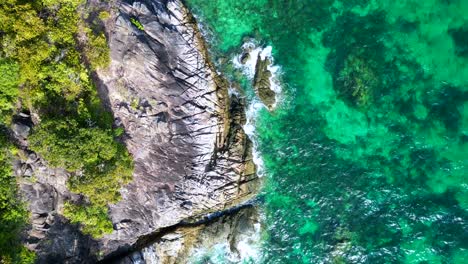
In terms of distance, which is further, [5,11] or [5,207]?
[5,207]

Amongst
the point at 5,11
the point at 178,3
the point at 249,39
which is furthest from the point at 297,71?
the point at 5,11

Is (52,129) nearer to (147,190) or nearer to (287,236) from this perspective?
(147,190)

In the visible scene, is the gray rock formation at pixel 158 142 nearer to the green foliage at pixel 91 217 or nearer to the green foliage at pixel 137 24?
the green foliage at pixel 137 24

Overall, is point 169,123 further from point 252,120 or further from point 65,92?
point 65,92

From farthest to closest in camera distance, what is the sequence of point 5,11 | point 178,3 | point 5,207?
point 178,3, point 5,207, point 5,11

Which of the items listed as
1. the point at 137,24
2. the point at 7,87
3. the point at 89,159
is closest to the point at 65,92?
the point at 7,87

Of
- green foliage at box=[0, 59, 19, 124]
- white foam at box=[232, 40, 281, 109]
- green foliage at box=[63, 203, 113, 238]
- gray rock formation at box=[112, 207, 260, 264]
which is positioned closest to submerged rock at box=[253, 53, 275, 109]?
white foam at box=[232, 40, 281, 109]
